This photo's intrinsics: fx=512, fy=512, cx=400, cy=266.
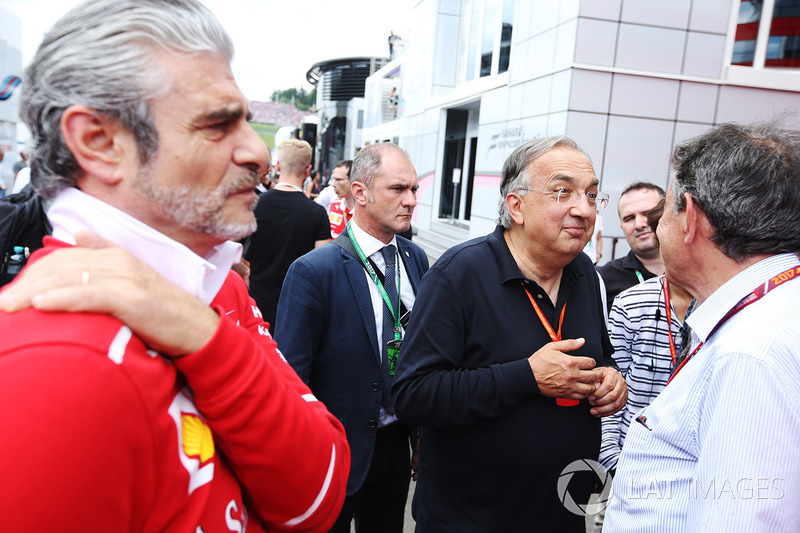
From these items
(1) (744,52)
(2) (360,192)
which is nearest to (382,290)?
(2) (360,192)

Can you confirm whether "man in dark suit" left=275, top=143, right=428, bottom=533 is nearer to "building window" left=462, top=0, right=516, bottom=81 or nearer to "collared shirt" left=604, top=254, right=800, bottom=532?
"collared shirt" left=604, top=254, right=800, bottom=532

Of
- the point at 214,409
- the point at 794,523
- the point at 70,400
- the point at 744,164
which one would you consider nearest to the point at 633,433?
the point at 794,523

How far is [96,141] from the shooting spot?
83 centimetres

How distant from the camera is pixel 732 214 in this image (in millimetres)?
1389

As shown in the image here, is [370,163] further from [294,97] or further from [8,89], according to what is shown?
[294,97]

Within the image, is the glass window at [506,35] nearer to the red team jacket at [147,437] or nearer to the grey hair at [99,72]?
the grey hair at [99,72]

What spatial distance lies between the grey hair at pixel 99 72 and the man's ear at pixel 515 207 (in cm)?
151

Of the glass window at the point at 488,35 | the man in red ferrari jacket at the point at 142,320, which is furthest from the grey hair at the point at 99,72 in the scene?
the glass window at the point at 488,35

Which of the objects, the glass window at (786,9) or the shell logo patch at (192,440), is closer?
the shell logo patch at (192,440)

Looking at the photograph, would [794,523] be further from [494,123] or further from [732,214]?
[494,123]

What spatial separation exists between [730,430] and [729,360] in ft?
0.52

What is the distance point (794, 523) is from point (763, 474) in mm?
131

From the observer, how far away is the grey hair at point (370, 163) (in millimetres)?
3012

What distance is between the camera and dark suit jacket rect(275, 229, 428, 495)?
2.46 metres
